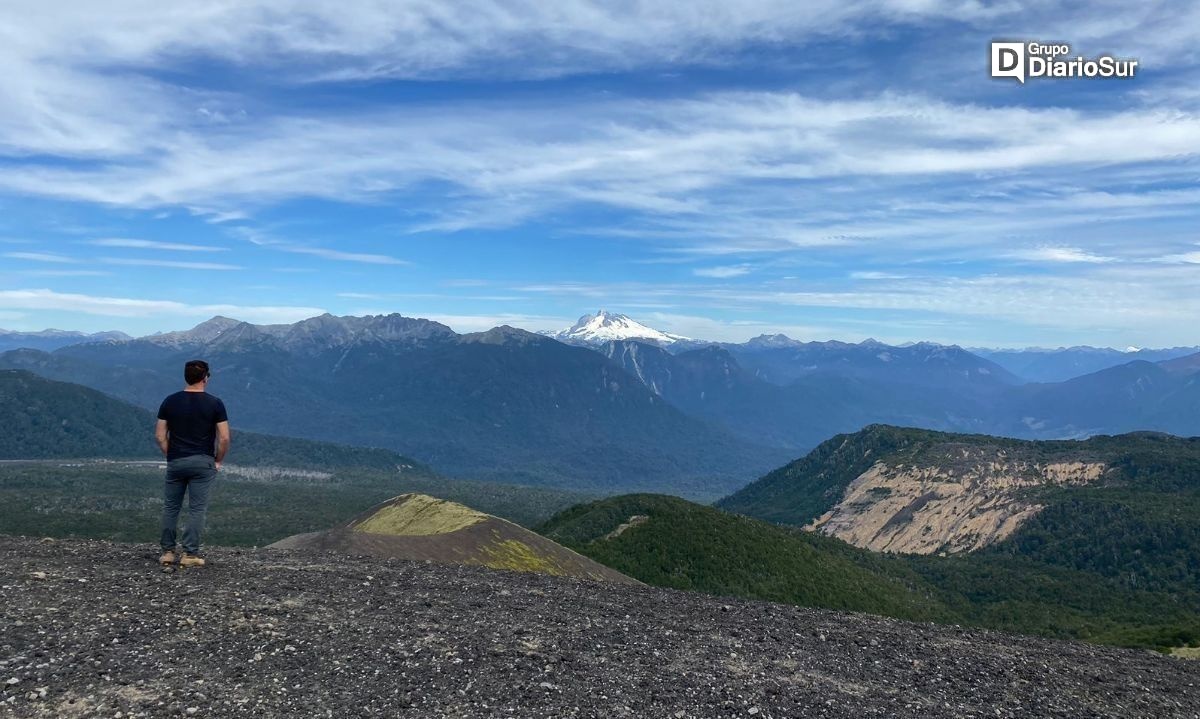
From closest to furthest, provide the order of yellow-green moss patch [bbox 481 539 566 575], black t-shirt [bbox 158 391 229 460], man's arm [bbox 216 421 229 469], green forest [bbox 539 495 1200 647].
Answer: black t-shirt [bbox 158 391 229 460] < man's arm [bbox 216 421 229 469] < yellow-green moss patch [bbox 481 539 566 575] < green forest [bbox 539 495 1200 647]

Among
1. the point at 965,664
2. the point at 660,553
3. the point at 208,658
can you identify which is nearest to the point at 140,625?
the point at 208,658

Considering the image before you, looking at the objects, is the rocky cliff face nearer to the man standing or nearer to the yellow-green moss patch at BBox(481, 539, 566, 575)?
the yellow-green moss patch at BBox(481, 539, 566, 575)

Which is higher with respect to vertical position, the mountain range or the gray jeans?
the gray jeans

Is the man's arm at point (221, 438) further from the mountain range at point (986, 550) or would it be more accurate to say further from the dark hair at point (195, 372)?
the mountain range at point (986, 550)

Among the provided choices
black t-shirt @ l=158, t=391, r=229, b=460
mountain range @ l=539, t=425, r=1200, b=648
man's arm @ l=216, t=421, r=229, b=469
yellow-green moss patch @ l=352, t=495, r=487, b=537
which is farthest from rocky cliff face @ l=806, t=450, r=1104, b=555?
black t-shirt @ l=158, t=391, r=229, b=460

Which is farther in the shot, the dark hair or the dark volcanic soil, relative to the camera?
the dark hair
